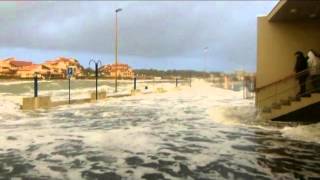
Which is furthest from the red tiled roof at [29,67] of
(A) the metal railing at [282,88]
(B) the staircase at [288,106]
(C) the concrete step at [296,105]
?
(C) the concrete step at [296,105]

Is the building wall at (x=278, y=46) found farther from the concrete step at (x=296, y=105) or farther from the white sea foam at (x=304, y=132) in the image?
the white sea foam at (x=304, y=132)

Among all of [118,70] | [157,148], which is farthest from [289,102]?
[118,70]

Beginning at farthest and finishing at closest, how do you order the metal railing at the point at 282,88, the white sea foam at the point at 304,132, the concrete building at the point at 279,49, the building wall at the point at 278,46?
the building wall at the point at 278,46 < the concrete building at the point at 279,49 < the metal railing at the point at 282,88 < the white sea foam at the point at 304,132

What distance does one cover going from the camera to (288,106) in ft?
58.8

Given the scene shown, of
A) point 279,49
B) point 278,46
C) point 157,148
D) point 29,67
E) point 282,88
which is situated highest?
point 278,46

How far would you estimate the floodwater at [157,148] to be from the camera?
392 inches

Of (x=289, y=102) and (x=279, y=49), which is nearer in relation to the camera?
(x=289, y=102)

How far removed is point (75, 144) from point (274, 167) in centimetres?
553

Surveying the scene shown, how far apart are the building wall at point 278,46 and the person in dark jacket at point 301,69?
1283 millimetres

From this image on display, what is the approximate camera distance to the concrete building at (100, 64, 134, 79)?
201 ft

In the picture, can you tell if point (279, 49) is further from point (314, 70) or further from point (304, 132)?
point (304, 132)

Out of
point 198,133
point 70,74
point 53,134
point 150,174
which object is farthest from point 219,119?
point 70,74

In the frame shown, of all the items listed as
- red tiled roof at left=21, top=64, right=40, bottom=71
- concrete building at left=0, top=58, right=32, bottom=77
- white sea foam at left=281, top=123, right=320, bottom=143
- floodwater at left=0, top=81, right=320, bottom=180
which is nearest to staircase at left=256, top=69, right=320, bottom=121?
floodwater at left=0, top=81, right=320, bottom=180

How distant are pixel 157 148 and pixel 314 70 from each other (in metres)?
7.86
